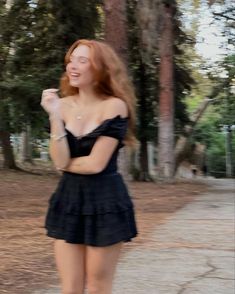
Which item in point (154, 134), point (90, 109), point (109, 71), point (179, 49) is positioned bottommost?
point (154, 134)

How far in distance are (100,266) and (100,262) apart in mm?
27

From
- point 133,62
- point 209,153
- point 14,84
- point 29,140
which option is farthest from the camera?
point 209,153

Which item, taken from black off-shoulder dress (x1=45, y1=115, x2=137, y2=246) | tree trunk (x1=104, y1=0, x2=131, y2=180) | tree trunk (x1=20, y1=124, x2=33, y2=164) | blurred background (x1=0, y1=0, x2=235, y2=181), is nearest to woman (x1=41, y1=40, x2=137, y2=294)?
black off-shoulder dress (x1=45, y1=115, x2=137, y2=246)

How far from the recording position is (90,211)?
322 cm

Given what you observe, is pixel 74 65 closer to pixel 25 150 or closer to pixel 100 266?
pixel 100 266

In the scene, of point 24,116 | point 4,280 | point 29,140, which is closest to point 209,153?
point 29,140

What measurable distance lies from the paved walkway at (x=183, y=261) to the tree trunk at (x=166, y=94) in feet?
24.5

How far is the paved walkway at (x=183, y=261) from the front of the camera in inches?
220

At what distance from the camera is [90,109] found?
11.0ft

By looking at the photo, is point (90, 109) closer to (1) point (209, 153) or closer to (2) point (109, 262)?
(2) point (109, 262)

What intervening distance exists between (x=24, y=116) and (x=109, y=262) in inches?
583

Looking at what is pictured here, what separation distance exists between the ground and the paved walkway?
0.29m

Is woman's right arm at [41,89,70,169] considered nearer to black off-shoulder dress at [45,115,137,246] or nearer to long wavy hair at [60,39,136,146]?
black off-shoulder dress at [45,115,137,246]

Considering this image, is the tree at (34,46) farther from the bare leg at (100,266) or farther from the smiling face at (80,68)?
the bare leg at (100,266)
